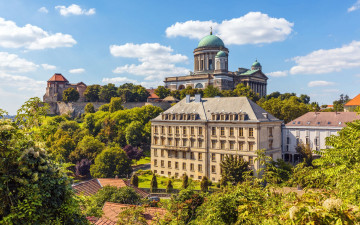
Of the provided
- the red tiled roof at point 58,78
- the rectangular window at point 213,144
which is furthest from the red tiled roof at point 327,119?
the red tiled roof at point 58,78

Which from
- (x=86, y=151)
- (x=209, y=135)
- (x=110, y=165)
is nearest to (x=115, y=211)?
(x=110, y=165)

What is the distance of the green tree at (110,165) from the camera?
166 feet

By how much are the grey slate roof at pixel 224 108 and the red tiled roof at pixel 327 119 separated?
12.5 m

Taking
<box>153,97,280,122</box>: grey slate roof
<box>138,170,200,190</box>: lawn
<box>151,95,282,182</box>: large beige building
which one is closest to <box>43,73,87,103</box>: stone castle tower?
<box>151,95,282,182</box>: large beige building

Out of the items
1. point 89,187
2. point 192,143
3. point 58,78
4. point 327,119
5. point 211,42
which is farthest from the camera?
point 58,78

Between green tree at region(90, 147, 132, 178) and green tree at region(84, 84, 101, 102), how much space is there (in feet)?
226

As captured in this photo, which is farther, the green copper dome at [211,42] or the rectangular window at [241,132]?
the green copper dome at [211,42]

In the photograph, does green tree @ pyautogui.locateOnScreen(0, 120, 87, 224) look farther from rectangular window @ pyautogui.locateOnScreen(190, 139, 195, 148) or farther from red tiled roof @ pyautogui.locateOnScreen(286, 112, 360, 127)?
red tiled roof @ pyautogui.locateOnScreen(286, 112, 360, 127)

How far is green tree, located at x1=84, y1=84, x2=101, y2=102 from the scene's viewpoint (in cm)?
11558

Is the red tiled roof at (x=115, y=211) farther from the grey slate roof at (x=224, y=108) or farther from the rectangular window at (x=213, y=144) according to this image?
the rectangular window at (x=213, y=144)

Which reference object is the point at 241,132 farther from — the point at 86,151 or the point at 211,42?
the point at 211,42

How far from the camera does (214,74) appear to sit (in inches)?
4341

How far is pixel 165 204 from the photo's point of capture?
17906mm

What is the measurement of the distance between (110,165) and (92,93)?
70588 mm
